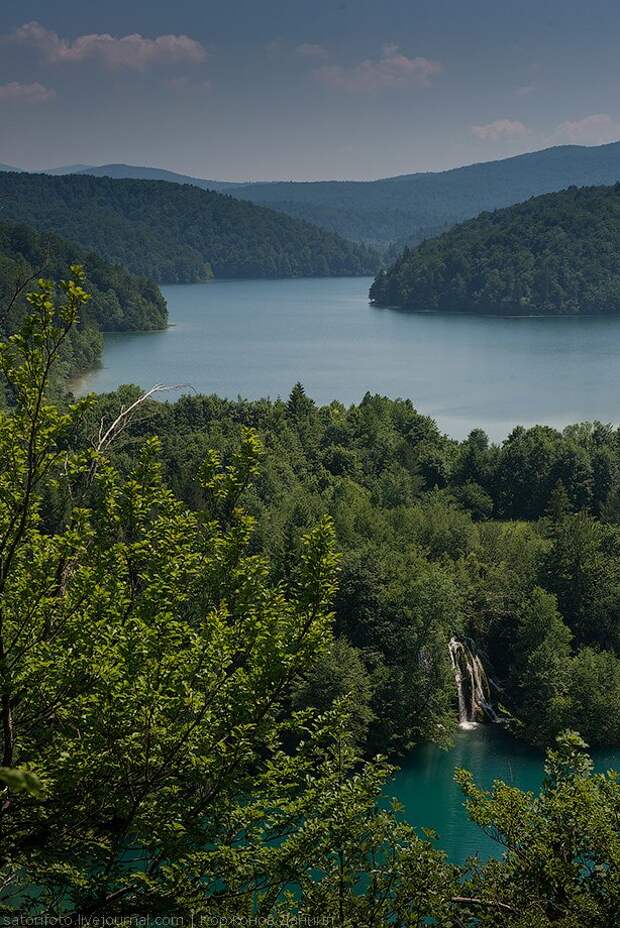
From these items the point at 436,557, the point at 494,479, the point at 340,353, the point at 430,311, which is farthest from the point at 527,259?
the point at 436,557

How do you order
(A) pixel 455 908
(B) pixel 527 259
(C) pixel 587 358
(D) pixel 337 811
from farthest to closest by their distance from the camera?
(B) pixel 527 259 → (C) pixel 587 358 → (A) pixel 455 908 → (D) pixel 337 811

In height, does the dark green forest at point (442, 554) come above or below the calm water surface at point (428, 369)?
below

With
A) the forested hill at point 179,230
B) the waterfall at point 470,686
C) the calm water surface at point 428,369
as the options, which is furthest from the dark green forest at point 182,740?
the forested hill at point 179,230

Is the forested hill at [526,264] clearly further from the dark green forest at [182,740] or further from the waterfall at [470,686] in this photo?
the dark green forest at [182,740]

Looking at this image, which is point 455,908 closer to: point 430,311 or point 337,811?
point 337,811

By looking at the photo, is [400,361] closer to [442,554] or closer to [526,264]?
[526,264]

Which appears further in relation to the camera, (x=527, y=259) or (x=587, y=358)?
(x=527, y=259)

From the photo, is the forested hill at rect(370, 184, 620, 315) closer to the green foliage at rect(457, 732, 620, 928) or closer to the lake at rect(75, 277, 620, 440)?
the lake at rect(75, 277, 620, 440)
